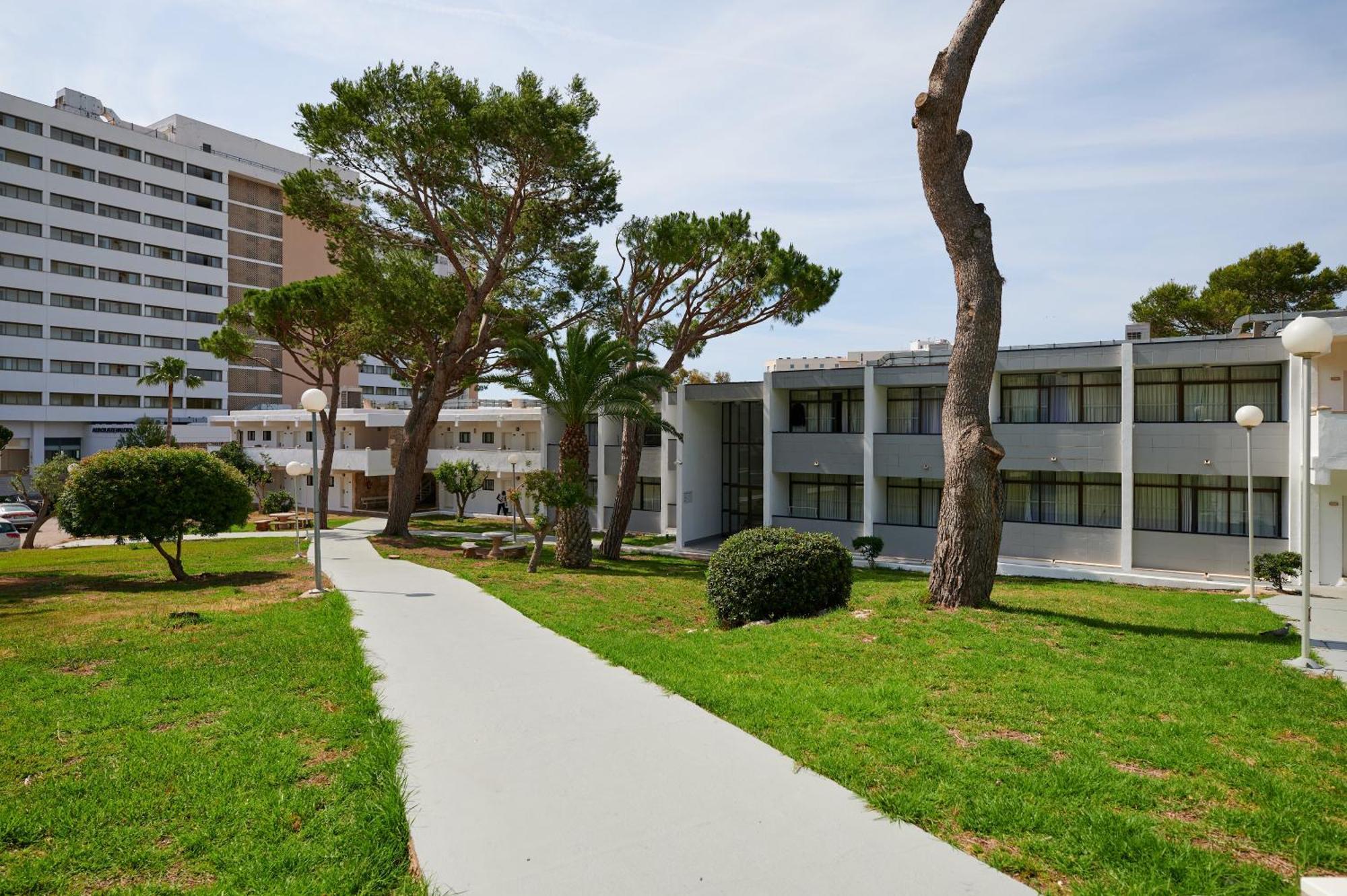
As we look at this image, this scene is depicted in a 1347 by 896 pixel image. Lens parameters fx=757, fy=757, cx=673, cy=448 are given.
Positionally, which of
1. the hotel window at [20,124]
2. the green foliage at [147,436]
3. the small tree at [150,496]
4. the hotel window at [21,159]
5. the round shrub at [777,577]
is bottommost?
the round shrub at [777,577]

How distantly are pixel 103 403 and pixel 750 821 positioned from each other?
69.9 meters

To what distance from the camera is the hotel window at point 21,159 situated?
2089 inches

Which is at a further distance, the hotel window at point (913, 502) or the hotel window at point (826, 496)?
the hotel window at point (826, 496)

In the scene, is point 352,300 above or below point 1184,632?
above

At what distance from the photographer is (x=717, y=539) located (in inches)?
1123

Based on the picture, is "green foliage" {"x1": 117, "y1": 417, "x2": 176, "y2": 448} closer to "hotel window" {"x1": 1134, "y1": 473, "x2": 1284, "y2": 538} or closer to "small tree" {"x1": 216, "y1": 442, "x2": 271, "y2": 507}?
"small tree" {"x1": 216, "y1": 442, "x2": 271, "y2": 507}

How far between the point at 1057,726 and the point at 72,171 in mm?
73158

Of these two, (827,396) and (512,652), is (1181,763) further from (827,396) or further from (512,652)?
(827,396)

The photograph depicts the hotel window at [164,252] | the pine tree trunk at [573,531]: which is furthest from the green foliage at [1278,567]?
the hotel window at [164,252]

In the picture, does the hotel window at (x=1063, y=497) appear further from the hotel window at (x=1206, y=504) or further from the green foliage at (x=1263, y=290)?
the green foliage at (x=1263, y=290)

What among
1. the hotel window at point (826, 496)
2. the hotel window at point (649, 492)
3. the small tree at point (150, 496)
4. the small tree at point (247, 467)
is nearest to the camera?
the small tree at point (150, 496)

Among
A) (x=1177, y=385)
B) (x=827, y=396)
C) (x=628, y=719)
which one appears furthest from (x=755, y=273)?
(x=628, y=719)

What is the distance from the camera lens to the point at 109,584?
16.0m

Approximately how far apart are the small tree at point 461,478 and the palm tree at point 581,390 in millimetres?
15378
